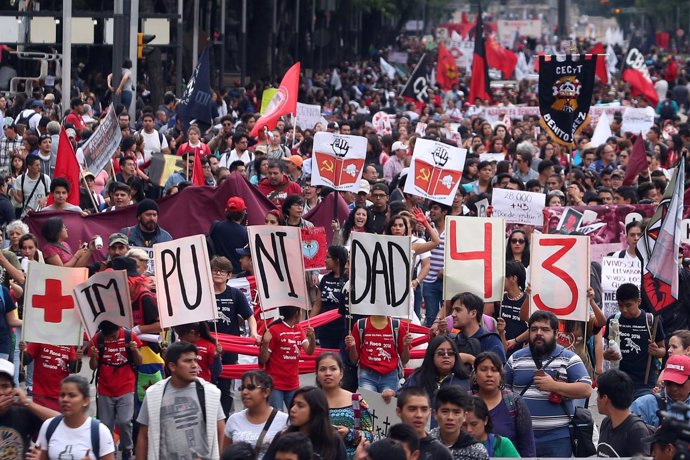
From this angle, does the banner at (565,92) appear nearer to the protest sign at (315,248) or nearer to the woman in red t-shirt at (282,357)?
the protest sign at (315,248)

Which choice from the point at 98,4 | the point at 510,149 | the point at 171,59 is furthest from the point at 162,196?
the point at 171,59

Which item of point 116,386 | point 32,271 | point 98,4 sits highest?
point 98,4

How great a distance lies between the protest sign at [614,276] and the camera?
39.7 ft

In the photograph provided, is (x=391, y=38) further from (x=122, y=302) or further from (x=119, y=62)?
(x=122, y=302)

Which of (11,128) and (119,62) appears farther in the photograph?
(119,62)

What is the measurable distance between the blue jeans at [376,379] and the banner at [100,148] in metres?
6.83

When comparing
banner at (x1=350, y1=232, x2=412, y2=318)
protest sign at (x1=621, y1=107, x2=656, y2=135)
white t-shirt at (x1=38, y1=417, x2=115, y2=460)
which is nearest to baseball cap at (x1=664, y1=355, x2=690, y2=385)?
banner at (x1=350, y1=232, x2=412, y2=318)

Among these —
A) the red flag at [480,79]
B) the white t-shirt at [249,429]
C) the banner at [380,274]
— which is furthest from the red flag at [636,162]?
the red flag at [480,79]

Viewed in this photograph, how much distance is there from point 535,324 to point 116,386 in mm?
2415

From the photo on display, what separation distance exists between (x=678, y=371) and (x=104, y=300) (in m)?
3.16

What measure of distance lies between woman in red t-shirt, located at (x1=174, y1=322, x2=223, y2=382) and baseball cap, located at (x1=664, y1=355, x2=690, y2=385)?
2.61m

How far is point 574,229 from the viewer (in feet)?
47.3

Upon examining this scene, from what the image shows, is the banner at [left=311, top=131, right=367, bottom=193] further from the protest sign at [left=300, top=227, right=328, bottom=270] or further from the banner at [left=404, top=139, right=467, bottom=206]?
the protest sign at [left=300, top=227, right=328, bottom=270]

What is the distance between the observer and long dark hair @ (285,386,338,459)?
737cm
